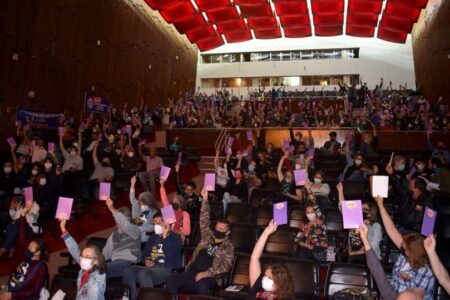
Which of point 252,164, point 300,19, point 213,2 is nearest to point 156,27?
point 213,2

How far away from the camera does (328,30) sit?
26.3 metres

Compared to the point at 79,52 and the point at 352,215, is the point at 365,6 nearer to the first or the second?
the point at 79,52

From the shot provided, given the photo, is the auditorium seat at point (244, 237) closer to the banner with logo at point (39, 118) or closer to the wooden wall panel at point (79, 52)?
the banner with logo at point (39, 118)

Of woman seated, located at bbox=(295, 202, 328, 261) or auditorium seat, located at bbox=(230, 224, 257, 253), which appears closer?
woman seated, located at bbox=(295, 202, 328, 261)

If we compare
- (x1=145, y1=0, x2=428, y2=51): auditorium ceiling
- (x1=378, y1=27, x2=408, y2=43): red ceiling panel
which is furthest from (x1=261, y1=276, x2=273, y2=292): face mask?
(x1=378, y1=27, x2=408, y2=43): red ceiling panel

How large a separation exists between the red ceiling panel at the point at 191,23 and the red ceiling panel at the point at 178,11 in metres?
0.67

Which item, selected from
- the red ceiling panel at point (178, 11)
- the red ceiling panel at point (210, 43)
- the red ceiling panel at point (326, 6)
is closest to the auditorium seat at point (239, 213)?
the red ceiling panel at point (178, 11)

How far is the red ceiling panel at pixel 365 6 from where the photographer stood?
72.2ft

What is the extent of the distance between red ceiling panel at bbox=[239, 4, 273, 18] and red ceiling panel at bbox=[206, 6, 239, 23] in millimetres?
492

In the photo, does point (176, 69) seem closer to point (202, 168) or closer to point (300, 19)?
point (300, 19)

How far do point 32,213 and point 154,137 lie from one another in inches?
346

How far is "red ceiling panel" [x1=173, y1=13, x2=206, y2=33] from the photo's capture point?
934 inches

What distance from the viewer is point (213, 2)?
22.4 metres

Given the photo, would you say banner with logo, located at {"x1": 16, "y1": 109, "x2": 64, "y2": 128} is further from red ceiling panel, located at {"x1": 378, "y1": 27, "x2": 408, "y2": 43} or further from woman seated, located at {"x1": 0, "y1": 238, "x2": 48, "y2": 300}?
red ceiling panel, located at {"x1": 378, "y1": 27, "x2": 408, "y2": 43}
